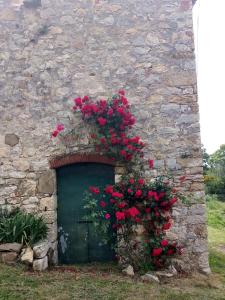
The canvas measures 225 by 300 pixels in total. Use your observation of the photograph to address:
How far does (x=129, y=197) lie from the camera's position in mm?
5992

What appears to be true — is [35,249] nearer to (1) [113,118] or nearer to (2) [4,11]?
(1) [113,118]

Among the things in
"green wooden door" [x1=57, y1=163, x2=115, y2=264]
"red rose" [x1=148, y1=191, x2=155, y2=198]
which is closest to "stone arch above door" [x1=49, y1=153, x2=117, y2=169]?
"green wooden door" [x1=57, y1=163, x2=115, y2=264]

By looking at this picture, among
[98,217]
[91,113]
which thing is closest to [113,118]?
[91,113]

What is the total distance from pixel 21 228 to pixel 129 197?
6.16 feet

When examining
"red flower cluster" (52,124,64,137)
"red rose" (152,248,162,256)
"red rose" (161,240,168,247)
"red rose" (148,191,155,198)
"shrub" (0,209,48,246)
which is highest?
"red flower cluster" (52,124,64,137)

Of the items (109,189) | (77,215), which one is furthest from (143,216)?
(77,215)

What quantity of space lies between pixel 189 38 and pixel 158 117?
1.61 metres

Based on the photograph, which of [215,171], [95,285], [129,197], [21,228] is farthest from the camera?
[215,171]

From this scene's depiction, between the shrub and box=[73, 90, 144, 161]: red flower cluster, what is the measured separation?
1683mm

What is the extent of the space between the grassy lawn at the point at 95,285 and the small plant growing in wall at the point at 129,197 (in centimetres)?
49

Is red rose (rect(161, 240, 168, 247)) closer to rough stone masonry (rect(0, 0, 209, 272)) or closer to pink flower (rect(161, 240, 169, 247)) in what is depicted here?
pink flower (rect(161, 240, 169, 247))

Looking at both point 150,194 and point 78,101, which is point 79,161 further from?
point 150,194

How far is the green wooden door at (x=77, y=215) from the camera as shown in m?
6.33

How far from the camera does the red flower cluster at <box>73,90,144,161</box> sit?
19.8 ft
